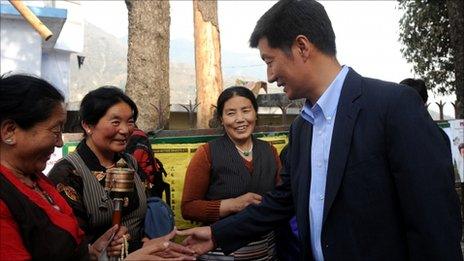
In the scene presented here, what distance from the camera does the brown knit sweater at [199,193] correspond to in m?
3.15

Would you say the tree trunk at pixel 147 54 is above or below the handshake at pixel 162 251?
above

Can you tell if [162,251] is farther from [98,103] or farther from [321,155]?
[98,103]

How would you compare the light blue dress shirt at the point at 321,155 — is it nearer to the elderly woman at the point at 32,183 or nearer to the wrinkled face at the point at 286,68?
the wrinkled face at the point at 286,68

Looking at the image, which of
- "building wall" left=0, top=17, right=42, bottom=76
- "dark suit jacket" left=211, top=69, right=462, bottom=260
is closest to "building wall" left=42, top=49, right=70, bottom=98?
"building wall" left=0, top=17, right=42, bottom=76

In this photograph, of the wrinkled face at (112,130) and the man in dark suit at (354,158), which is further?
the wrinkled face at (112,130)

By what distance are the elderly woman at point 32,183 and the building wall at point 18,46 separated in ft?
37.0

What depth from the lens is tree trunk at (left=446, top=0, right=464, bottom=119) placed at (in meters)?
6.70

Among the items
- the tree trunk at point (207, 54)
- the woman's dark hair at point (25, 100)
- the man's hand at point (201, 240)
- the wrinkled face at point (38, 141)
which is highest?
the tree trunk at point (207, 54)

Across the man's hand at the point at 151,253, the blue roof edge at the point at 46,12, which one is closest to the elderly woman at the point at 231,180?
the man's hand at the point at 151,253

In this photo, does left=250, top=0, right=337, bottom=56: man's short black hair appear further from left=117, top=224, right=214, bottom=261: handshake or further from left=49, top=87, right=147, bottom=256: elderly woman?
left=49, top=87, right=147, bottom=256: elderly woman

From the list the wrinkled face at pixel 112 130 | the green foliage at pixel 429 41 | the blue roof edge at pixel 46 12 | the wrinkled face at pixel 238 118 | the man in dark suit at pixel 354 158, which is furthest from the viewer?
the green foliage at pixel 429 41

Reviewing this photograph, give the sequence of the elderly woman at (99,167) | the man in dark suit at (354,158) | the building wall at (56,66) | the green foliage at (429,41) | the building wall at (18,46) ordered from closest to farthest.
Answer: the man in dark suit at (354,158)
the elderly woman at (99,167)
the building wall at (18,46)
the green foliage at (429,41)
the building wall at (56,66)

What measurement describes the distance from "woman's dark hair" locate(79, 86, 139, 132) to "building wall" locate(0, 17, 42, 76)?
33.8 feet

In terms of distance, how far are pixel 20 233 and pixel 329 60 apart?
1.37 m
